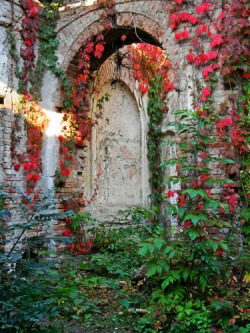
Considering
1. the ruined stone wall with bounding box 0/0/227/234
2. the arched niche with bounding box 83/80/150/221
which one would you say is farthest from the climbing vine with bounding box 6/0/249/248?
the arched niche with bounding box 83/80/150/221

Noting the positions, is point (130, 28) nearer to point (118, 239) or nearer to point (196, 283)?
point (118, 239)

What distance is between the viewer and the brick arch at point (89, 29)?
245 inches

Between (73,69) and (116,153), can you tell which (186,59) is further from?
(116,153)

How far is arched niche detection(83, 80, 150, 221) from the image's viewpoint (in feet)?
27.3

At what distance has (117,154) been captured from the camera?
880cm

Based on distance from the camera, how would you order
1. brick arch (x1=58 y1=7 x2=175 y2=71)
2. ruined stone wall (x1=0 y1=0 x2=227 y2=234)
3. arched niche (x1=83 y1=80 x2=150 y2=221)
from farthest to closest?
arched niche (x1=83 y1=80 x2=150 y2=221) < brick arch (x1=58 y1=7 x2=175 y2=71) < ruined stone wall (x1=0 y1=0 x2=227 y2=234)

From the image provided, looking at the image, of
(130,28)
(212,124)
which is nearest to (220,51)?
(212,124)

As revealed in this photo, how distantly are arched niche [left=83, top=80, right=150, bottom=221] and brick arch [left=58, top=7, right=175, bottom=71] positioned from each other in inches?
62.9

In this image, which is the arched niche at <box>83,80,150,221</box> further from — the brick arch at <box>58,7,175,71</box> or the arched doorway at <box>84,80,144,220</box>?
the brick arch at <box>58,7,175,71</box>

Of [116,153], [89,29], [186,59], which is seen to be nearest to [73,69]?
[89,29]

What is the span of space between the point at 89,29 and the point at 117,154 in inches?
117

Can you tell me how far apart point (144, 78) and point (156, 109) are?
81 cm

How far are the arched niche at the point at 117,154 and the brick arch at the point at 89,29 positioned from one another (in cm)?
160

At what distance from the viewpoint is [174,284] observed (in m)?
4.13
